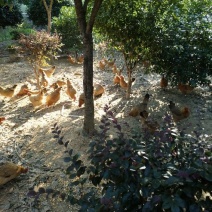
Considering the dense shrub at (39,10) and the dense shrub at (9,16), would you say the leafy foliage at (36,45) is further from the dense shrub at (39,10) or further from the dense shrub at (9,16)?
the dense shrub at (39,10)

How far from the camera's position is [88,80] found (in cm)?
422

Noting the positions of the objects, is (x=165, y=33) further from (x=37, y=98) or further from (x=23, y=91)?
(x=23, y=91)

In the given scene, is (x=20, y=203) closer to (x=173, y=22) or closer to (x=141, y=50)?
(x=141, y=50)

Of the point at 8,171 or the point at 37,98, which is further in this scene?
the point at 37,98

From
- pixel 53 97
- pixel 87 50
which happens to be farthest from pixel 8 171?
pixel 53 97

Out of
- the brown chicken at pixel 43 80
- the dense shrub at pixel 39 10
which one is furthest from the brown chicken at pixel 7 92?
the dense shrub at pixel 39 10

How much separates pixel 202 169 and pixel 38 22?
1549cm

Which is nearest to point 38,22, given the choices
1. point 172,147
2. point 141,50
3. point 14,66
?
point 14,66

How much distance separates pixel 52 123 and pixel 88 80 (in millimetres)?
1466

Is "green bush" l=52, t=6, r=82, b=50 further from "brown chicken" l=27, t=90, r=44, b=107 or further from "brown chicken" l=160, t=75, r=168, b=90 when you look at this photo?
"brown chicken" l=27, t=90, r=44, b=107

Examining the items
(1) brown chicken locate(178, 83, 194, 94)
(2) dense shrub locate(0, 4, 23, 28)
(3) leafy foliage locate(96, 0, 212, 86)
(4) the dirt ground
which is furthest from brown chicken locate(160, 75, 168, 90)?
(2) dense shrub locate(0, 4, 23, 28)

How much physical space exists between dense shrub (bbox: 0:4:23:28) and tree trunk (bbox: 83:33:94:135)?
11.9 m

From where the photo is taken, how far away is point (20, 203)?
331cm

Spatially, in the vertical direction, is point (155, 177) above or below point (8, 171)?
above
